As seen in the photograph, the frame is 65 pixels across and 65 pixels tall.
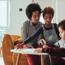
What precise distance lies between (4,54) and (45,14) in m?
0.82

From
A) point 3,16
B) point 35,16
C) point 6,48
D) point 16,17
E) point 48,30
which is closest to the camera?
point 48,30

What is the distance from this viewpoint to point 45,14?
4.37ft

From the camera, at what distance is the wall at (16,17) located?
12.5ft

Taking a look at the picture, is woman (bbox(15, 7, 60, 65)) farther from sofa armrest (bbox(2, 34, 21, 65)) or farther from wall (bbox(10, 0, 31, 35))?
wall (bbox(10, 0, 31, 35))

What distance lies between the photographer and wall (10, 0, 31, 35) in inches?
150

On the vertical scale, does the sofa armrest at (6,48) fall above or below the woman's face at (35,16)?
below

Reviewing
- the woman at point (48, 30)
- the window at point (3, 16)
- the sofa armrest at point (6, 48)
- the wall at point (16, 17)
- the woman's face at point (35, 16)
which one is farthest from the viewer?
the window at point (3, 16)

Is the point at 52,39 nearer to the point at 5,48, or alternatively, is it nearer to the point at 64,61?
the point at 64,61

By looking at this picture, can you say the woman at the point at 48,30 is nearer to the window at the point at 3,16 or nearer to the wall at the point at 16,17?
the wall at the point at 16,17

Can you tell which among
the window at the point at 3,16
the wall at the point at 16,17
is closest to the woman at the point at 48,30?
the wall at the point at 16,17

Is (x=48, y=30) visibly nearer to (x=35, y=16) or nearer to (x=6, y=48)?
(x=35, y=16)

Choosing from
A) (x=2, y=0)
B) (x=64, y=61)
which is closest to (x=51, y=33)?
(x=64, y=61)

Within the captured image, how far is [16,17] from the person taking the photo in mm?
3838

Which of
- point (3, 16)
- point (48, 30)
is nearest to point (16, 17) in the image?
point (3, 16)
